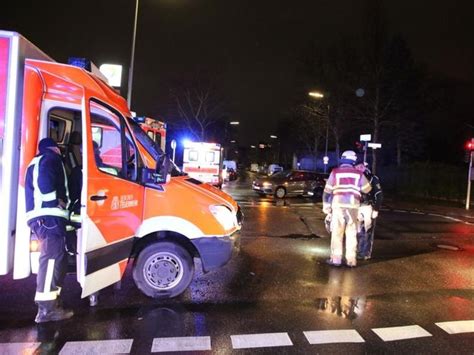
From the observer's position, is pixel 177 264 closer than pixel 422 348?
No

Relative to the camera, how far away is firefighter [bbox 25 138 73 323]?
493cm

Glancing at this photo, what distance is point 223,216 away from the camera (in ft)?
20.2

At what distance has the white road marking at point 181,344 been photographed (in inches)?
181

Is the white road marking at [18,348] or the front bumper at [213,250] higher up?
the front bumper at [213,250]

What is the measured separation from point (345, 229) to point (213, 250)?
2.99 m

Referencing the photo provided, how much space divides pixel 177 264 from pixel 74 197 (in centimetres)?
151

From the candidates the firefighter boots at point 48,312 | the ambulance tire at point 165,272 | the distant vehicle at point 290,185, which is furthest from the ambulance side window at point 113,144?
the distant vehicle at point 290,185

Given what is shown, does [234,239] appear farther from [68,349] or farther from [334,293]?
[68,349]

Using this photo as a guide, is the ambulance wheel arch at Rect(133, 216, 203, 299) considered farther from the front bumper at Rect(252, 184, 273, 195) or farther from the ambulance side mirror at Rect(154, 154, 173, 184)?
the front bumper at Rect(252, 184, 273, 195)

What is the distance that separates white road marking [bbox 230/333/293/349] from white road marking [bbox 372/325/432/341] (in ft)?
3.38

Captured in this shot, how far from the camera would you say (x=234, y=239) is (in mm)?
6309

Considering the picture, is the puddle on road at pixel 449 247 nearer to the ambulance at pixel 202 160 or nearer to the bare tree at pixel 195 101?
the ambulance at pixel 202 160

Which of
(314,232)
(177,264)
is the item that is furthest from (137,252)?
(314,232)

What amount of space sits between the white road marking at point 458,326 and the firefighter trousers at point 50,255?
167 inches
